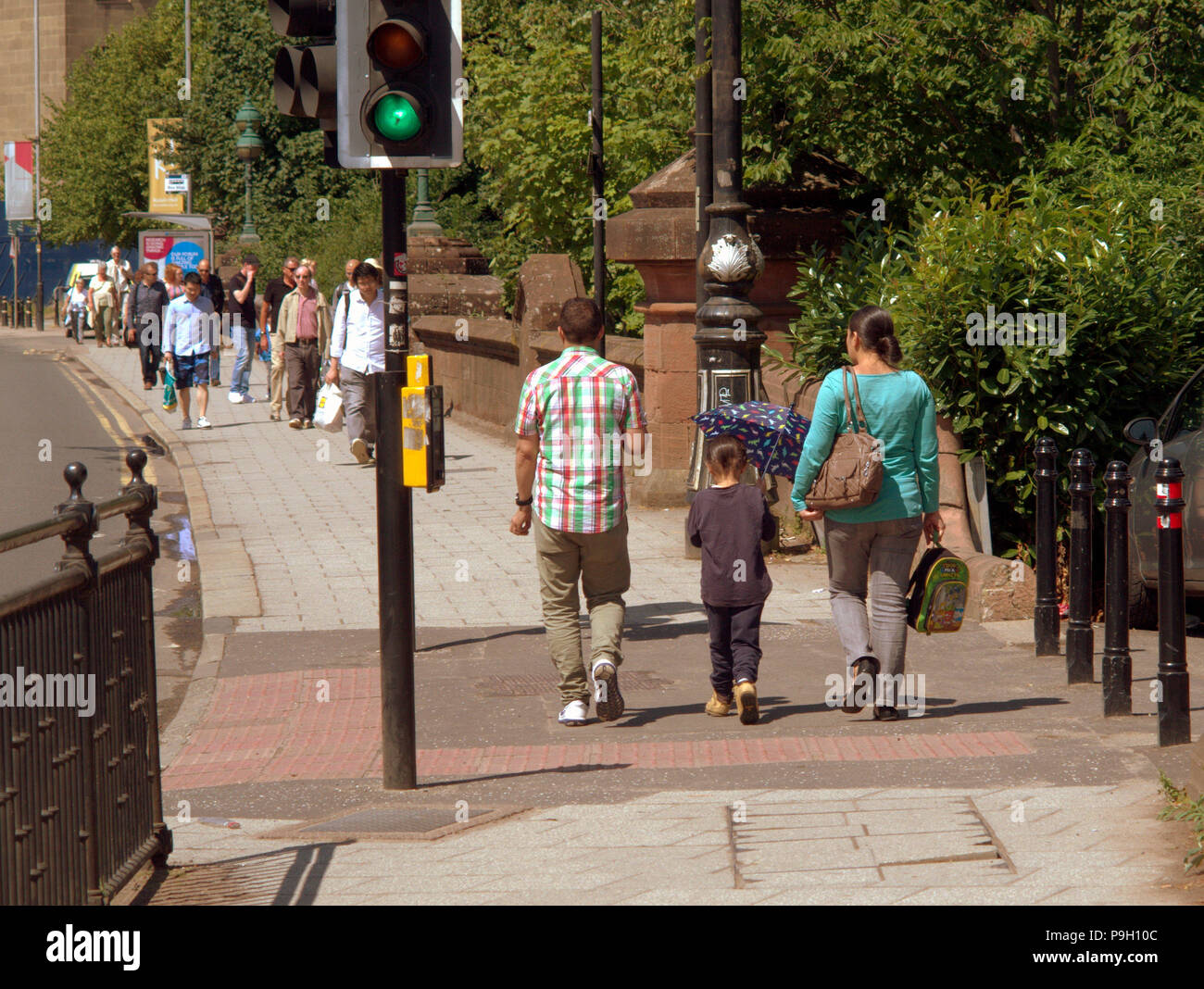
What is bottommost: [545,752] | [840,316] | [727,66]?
[545,752]

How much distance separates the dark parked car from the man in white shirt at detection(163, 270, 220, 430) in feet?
42.7

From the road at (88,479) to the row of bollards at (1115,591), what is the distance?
13.2ft

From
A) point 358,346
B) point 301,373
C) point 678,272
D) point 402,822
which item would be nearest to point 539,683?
point 402,822

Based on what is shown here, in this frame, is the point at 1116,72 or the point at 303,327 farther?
the point at 303,327

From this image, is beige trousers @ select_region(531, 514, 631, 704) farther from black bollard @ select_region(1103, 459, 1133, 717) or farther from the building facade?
the building facade

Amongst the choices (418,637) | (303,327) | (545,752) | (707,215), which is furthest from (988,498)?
(303,327)

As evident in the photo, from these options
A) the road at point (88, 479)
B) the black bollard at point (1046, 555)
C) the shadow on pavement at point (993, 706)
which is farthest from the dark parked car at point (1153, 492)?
the road at point (88, 479)

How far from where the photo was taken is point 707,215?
11.4 meters

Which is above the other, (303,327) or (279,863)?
(303,327)

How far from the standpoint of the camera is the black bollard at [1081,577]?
7523mm

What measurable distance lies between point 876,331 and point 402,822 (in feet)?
9.58

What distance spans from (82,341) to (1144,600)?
38.1 m

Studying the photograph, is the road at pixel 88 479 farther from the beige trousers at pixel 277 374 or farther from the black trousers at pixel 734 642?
the black trousers at pixel 734 642

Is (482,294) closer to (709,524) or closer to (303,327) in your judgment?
(303,327)
